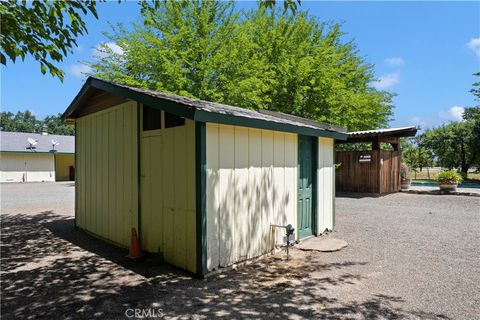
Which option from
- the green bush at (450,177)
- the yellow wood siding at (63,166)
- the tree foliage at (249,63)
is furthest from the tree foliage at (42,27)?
the yellow wood siding at (63,166)

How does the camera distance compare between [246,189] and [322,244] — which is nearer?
[246,189]

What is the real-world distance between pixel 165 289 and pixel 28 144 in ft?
90.0

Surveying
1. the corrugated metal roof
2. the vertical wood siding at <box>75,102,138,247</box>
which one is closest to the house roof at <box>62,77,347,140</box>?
the vertical wood siding at <box>75,102,138,247</box>

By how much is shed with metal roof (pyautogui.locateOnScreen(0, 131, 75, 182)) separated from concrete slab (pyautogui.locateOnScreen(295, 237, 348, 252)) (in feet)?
84.9

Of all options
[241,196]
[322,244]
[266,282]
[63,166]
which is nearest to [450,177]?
[322,244]

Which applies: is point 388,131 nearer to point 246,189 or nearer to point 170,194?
point 246,189

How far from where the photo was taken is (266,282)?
14.2 ft

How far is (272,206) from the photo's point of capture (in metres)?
5.70

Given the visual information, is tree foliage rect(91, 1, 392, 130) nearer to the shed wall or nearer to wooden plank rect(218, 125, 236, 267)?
wooden plank rect(218, 125, 236, 267)

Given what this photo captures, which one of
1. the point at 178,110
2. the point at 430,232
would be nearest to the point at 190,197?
the point at 178,110

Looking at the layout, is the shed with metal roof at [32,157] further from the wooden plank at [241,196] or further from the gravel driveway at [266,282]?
the wooden plank at [241,196]

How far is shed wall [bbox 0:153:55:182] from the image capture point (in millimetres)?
23969

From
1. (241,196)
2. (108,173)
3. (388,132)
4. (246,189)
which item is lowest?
(241,196)

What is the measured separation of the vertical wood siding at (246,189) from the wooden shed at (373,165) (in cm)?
921
